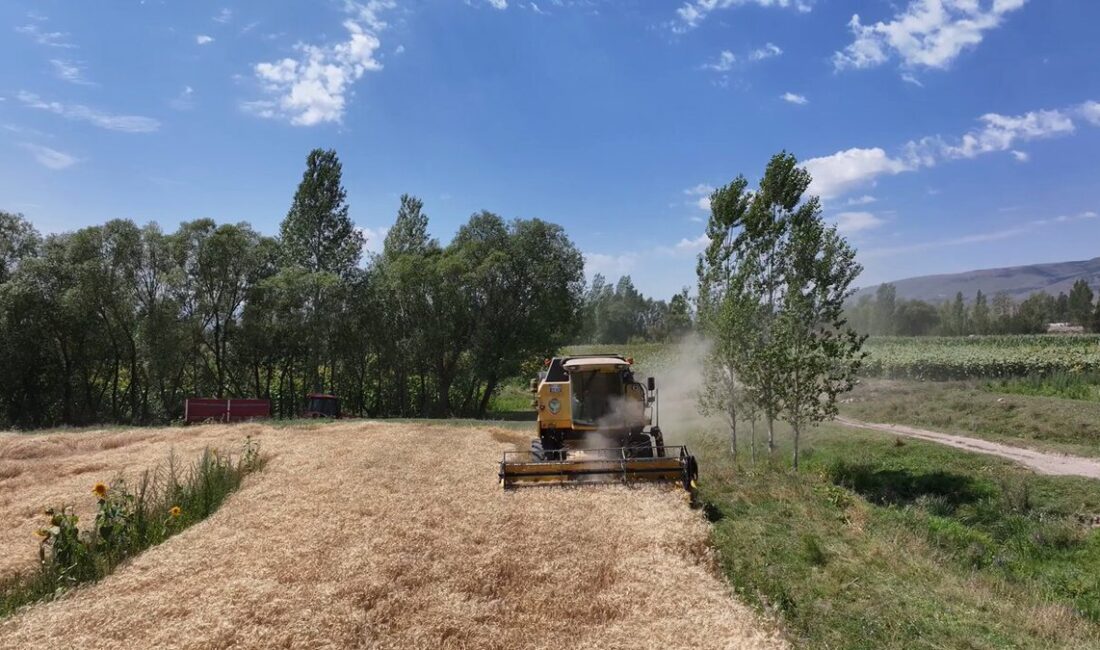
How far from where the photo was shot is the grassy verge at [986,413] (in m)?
20.9

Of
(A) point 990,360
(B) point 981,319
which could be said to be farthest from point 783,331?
(B) point 981,319

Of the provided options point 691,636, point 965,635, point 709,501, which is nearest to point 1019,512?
point 709,501

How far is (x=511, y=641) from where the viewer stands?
5.23m

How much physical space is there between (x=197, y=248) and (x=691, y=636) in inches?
1142

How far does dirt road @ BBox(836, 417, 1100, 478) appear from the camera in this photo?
16469 millimetres

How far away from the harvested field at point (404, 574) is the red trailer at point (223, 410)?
43.0 feet

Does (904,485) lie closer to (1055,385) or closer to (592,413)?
(592,413)

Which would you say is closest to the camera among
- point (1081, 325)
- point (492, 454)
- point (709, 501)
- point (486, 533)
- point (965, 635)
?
point (965, 635)

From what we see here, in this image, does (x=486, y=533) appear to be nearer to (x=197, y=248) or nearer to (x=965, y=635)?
(x=965, y=635)

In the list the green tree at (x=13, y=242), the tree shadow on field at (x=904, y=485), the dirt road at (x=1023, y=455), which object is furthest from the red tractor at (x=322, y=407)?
the dirt road at (x=1023, y=455)

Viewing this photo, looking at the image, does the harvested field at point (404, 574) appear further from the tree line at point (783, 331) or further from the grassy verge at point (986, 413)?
the grassy verge at point (986, 413)

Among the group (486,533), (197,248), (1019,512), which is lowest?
(1019,512)

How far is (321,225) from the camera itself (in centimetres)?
3369

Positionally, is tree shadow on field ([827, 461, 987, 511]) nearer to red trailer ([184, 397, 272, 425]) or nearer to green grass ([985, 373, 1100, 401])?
green grass ([985, 373, 1100, 401])
